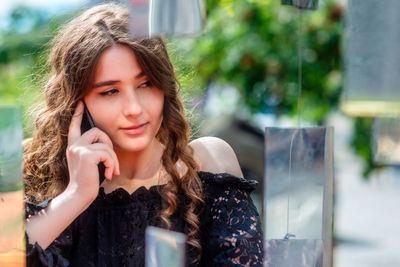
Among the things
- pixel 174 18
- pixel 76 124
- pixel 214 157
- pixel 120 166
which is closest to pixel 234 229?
pixel 214 157

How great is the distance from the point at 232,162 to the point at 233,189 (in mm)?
77

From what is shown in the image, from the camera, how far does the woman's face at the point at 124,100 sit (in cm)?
135

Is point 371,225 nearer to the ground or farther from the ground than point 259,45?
nearer to the ground

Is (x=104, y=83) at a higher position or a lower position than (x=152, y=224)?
higher

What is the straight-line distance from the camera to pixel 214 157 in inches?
60.4

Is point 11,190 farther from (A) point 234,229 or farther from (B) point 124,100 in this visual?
(A) point 234,229

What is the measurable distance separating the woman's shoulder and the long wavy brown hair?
26 millimetres

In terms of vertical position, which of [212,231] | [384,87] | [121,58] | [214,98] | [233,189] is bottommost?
[212,231]

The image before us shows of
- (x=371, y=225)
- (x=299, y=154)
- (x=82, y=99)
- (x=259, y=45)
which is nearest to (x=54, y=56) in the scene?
(x=82, y=99)

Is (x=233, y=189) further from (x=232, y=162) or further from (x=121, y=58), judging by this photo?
(x=121, y=58)

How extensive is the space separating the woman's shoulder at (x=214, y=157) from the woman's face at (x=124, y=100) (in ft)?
0.57

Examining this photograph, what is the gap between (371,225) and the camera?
31.0 ft

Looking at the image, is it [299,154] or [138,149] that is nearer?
[299,154]

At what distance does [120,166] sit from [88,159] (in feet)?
0.63
